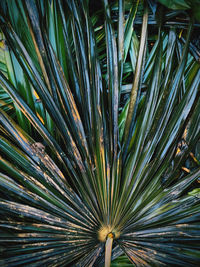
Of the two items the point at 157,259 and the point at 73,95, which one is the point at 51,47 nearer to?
the point at 73,95

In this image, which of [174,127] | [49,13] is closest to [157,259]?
[174,127]

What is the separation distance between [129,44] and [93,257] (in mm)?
708

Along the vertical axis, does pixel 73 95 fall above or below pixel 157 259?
above

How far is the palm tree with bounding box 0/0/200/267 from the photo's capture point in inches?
28.3

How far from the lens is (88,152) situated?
Answer: 0.76 metres

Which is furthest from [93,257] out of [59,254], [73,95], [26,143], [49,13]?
[49,13]

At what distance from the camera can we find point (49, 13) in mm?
758

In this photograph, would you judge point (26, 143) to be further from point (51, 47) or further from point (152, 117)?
point (152, 117)

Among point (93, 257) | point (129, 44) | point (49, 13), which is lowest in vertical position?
point (93, 257)

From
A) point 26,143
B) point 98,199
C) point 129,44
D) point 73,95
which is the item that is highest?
point 129,44

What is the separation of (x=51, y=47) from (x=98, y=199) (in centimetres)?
49

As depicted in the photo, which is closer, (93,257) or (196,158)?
(93,257)

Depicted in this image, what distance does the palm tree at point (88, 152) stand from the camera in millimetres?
718

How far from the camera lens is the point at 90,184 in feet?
2.49
